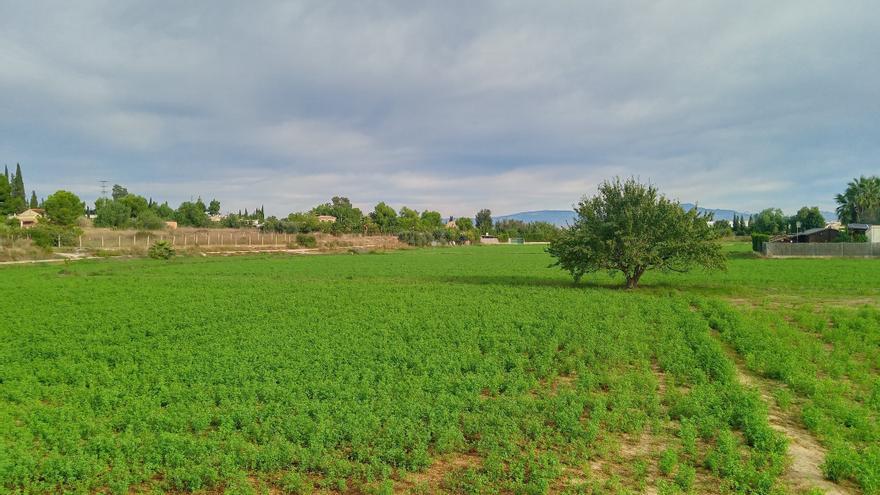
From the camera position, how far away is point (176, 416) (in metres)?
9.26

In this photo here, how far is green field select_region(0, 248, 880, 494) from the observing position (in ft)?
23.7

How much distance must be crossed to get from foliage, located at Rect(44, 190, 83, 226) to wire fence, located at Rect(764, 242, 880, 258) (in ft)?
331

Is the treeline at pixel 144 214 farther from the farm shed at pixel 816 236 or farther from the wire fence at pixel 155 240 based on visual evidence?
the farm shed at pixel 816 236

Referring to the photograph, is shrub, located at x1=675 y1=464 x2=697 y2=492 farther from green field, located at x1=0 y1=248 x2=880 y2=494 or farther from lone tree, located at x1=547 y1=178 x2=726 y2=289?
lone tree, located at x1=547 y1=178 x2=726 y2=289

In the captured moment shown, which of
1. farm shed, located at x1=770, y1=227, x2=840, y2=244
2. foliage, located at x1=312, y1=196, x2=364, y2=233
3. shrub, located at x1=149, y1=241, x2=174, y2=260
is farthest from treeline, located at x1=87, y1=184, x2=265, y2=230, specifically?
farm shed, located at x1=770, y1=227, x2=840, y2=244

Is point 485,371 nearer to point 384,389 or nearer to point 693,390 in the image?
point 384,389

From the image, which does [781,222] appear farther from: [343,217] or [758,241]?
[343,217]

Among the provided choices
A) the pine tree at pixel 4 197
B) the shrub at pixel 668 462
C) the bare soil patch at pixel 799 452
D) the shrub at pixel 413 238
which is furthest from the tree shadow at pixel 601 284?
the pine tree at pixel 4 197

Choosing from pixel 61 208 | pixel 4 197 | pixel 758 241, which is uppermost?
pixel 4 197

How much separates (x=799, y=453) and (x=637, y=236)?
21386mm

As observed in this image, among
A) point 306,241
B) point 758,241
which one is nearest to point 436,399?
point 758,241

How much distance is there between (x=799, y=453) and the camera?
317 inches

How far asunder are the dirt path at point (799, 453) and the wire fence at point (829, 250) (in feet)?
179

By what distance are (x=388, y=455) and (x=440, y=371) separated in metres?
4.58
